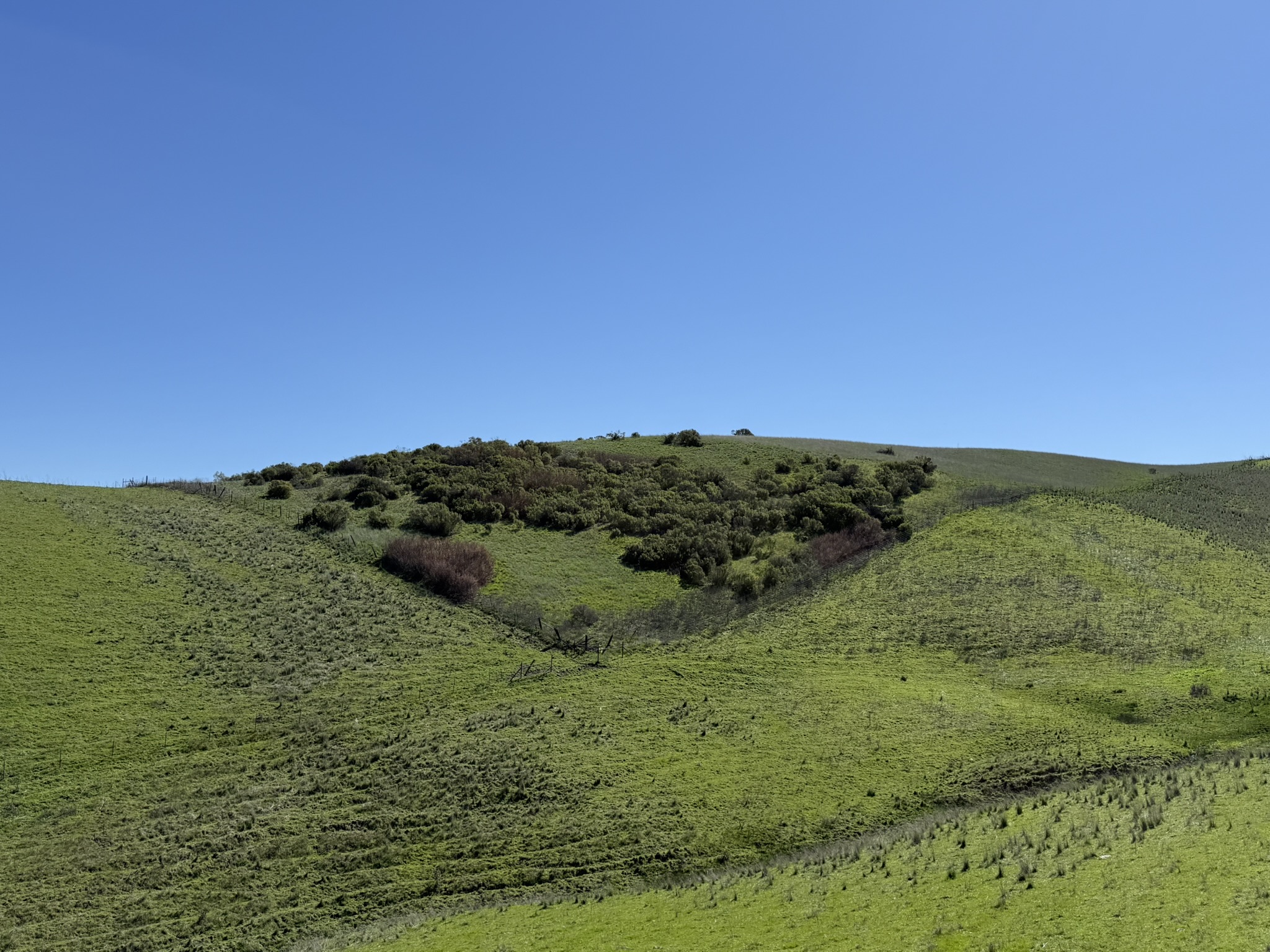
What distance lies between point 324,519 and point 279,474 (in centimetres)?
1185

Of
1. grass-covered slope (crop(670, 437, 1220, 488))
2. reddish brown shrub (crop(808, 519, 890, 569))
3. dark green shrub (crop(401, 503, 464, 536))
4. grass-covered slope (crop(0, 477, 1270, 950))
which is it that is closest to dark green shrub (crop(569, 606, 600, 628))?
grass-covered slope (crop(0, 477, 1270, 950))

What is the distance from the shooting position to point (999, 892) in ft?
48.8

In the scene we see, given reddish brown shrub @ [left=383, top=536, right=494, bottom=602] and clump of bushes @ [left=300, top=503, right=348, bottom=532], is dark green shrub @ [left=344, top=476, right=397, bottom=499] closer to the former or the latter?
clump of bushes @ [left=300, top=503, right=348, bottom=532]

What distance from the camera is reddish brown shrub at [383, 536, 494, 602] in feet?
140

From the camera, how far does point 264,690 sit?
3175cm

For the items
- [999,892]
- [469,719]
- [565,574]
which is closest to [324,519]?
[565,574]

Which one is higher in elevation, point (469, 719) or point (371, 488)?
point (371, 488)

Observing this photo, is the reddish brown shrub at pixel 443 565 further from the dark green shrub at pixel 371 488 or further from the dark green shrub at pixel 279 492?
the dark green shrub at pixel 279 492

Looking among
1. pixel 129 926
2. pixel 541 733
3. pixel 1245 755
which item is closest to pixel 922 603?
pixel 1245 755

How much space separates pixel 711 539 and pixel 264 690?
24792 millimetres

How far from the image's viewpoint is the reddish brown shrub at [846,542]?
47125 millimetres

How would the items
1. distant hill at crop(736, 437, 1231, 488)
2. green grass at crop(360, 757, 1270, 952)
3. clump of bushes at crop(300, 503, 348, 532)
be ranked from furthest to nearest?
distant hill at crop(736, 437, 1231, 488), clump of bushes at crop(300, 503, 348, 532), green grass at crop(360, 757, 1270, 952)

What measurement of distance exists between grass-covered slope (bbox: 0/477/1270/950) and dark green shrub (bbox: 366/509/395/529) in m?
4.15

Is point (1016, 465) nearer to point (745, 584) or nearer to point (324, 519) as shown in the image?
point (745, 584)
